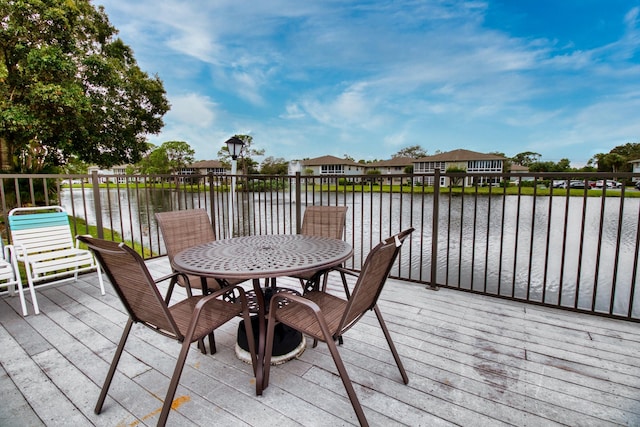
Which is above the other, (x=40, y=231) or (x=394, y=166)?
(x=394, y=166)

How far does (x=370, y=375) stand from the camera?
5.81 feet

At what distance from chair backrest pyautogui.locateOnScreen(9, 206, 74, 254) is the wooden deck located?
708 mm

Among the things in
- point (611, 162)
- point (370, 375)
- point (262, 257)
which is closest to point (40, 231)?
point (262, 257)

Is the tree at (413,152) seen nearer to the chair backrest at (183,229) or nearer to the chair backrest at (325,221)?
the chair backrest at (325,221)

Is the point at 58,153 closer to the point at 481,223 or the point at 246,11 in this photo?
the point at 246,11

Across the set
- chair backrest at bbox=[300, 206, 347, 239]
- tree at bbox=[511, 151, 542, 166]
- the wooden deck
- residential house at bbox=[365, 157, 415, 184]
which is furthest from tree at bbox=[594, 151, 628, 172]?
chair backrest at bbox=[300, 206, 347, 239]

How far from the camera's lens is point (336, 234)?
2678 mm

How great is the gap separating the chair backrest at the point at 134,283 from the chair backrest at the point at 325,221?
1522mm

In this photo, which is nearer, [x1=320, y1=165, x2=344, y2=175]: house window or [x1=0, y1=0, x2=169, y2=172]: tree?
[x1=0, y1=0, x2=169, y2=172]: tree

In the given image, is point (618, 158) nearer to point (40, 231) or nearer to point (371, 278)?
point (371, 278)

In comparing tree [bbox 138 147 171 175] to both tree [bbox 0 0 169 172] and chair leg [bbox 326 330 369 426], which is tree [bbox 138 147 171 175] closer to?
tree [bbox 0 0 169 172]

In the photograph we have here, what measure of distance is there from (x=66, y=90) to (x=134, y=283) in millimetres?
10082

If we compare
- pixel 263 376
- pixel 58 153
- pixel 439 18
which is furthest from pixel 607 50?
pixel 58 153

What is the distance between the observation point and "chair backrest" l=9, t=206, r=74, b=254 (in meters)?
2.97
